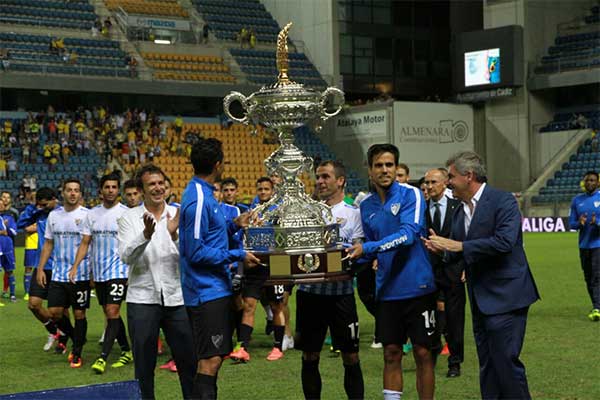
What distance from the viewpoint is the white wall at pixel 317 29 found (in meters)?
49.0

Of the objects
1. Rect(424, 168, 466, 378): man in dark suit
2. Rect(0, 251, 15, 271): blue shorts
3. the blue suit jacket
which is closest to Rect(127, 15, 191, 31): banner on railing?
Rect(0, 251, 15, 271): blue shorts

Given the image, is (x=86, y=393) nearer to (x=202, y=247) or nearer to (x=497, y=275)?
(x=202, y=247)

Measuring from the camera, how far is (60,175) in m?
37.2

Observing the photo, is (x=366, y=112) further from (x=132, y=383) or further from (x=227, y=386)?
(x=132, y=383)

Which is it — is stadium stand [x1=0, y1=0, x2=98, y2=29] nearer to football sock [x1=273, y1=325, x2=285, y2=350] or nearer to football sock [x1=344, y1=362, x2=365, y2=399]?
football sock [x1=273, y1=325, x2=285, y2=350]

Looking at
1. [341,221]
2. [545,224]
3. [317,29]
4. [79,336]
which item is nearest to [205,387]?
→ [341,221]

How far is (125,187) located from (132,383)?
5.33m

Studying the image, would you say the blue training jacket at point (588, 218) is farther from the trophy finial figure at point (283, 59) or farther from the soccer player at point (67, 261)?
the trophy finial figure at point (283, 59)

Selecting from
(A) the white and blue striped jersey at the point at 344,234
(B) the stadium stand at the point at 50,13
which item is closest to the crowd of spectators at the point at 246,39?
(B) the stadium stand at the point at 50,13

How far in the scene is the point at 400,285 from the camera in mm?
7352

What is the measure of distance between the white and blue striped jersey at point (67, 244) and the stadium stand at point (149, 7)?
115 ft

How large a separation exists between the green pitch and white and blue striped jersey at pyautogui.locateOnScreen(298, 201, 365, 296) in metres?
1.82

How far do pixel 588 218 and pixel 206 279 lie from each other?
8.31 metres

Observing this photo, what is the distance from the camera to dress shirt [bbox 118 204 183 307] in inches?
313
